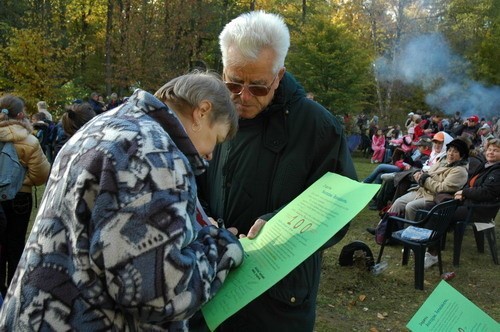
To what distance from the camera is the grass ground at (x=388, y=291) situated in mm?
4520

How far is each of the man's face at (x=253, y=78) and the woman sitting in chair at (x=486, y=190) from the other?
193 inches

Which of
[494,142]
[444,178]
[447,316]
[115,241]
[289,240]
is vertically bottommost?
[444,178]

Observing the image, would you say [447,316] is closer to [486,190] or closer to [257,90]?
[257,90]

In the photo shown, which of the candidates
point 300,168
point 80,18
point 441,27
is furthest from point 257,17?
point 441,27

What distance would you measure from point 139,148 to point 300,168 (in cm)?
91

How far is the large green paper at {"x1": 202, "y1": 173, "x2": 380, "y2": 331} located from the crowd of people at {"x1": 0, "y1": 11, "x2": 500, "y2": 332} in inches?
2.9

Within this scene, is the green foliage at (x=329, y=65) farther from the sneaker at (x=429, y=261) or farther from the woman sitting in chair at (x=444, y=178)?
the sneaker at (x=429, y=261)

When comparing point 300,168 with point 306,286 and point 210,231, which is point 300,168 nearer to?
point 306,286

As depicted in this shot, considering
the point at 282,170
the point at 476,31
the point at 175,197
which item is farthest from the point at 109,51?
the point at 476,31

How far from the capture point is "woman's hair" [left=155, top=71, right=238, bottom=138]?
55.9 inches

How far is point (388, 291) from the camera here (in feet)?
17.1

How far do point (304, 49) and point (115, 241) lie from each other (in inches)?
915

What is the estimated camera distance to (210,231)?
1423mm

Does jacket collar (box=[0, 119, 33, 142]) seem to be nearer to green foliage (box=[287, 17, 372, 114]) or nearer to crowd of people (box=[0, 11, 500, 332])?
crowd of people (box=[0, 11, 500, 332])
